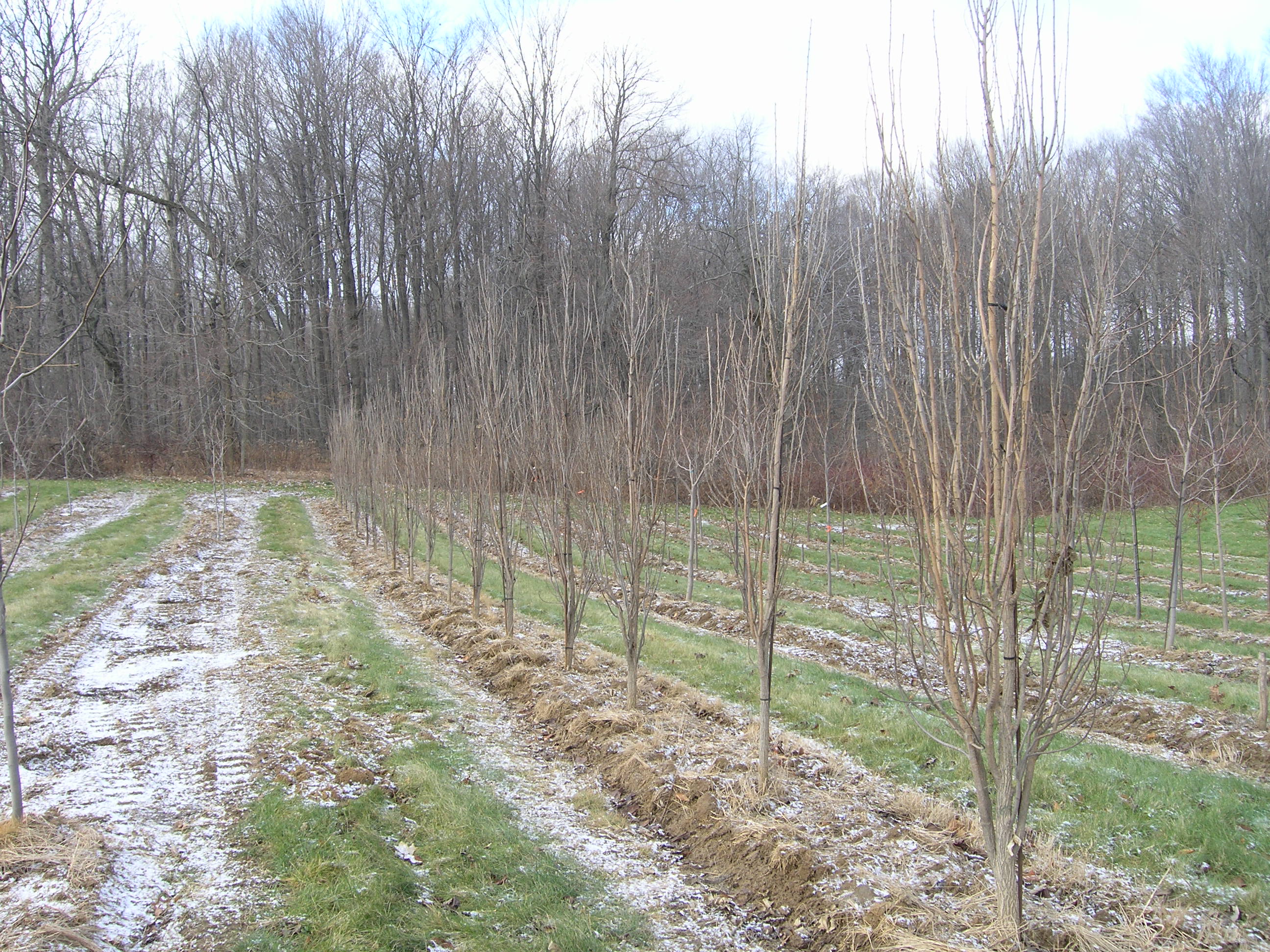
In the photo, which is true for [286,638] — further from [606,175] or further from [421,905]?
[606,175]

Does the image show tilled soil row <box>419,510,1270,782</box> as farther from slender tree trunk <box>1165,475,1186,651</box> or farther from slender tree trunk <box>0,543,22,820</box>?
slender tree trunk <box>0,543,22,820</box>

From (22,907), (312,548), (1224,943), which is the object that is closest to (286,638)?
(22,907)

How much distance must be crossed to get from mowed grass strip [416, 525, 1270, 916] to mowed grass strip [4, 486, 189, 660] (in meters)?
7.04

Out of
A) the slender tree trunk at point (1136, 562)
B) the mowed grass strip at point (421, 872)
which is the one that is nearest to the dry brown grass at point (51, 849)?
the mowed grass strip at point (421, 872)

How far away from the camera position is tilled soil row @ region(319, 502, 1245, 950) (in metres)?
3.61

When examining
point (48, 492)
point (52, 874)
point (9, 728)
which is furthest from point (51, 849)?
point (48, 492)

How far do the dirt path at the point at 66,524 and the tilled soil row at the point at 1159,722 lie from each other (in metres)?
11.8

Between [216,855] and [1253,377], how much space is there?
113 feet

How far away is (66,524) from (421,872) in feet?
56.8

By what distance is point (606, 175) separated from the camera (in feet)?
93.6

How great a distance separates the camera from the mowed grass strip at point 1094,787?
13.9 feet

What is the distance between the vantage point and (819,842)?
443 centimetres

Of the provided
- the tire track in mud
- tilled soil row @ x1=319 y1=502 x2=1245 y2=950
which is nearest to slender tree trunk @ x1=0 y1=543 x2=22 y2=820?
the tire track in mud

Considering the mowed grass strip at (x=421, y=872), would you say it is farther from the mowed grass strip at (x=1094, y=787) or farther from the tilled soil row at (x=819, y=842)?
the mowed grass strip at (x=1094, y=787)
